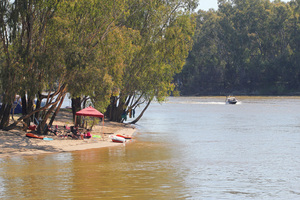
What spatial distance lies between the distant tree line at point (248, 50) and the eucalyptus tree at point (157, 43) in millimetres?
109701

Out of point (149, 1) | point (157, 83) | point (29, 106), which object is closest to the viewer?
point (29, 106)

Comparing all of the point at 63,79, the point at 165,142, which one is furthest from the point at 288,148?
the point at 63,79

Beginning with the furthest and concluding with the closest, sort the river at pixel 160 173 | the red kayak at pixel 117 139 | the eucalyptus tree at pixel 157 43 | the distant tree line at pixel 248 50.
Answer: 1. the distant tree line at pixel 248 50
2. the eucalyptus tree at pixel 157 43
3. the red kayak at pixel 117 139
4. the river at pixel 160 173

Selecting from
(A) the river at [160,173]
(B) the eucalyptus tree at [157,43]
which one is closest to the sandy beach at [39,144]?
(A) the river at [160,173]

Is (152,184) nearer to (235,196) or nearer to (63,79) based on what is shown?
(235,196)

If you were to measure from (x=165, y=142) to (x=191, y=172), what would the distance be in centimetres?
1379

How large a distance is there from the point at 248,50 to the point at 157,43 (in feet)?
375

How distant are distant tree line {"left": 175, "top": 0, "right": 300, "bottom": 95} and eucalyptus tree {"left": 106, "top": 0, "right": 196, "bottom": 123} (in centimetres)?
10970

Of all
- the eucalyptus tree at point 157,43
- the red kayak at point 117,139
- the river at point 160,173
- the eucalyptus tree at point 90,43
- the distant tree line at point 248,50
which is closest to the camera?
the river at point 160,173

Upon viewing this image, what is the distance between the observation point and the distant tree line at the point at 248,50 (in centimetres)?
15312

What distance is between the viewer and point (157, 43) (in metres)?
47.5

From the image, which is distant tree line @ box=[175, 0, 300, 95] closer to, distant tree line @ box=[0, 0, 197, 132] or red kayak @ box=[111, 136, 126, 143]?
red kayak @ box=[111, 136, 126, 143]

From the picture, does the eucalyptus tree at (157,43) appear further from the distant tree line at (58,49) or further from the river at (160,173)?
the distant tree line at (58,49)

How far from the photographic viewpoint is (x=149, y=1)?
44.9m
